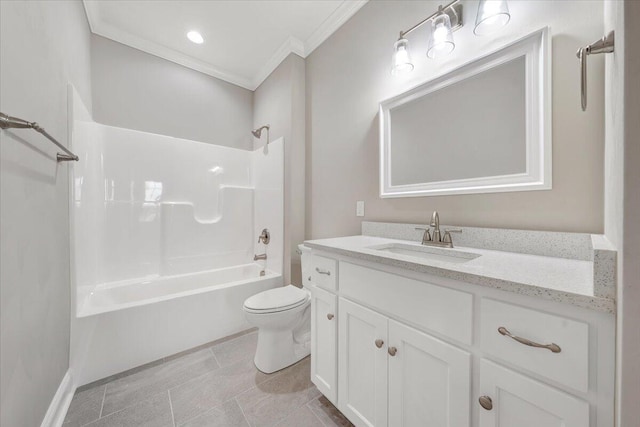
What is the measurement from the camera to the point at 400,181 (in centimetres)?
153

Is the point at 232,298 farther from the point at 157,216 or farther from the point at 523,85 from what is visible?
the point at 523,85

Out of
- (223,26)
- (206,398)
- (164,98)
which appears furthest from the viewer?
(164,98)

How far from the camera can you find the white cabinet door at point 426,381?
0.71 meters

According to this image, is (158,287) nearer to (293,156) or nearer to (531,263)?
(293,156)

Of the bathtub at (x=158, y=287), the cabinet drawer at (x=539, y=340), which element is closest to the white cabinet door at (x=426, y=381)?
the cabinet drawer at (x=539, y=340)

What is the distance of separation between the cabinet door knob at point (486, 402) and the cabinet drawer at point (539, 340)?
0.43ft

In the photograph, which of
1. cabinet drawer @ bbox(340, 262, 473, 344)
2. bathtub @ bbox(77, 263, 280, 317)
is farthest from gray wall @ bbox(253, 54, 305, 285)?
cabinet drawer @ bbox(340, 262, 473, 344)

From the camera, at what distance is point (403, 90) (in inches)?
57.8

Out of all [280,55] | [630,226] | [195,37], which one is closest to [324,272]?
[630,226]

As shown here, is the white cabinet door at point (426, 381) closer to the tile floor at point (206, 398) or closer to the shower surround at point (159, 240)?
the tile floor at point (206, 398)

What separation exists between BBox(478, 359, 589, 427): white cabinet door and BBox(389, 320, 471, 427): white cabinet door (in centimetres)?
5

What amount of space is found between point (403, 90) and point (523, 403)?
153 cm

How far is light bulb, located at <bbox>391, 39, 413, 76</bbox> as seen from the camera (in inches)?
54.7

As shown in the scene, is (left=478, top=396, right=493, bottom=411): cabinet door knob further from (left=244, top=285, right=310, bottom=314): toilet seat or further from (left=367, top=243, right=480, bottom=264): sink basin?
(left=244, top=285, right=310, bottom=314): toilet seat
